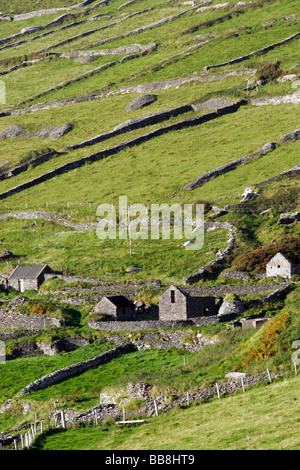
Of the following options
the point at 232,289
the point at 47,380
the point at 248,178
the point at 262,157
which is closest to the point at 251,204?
the point at 248,178

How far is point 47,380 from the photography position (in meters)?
48.8

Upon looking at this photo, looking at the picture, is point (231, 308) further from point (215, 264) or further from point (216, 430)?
point (216, 430)

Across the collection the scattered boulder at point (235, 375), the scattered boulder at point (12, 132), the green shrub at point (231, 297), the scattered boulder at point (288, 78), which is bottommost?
the green shrub at point (231, 297)

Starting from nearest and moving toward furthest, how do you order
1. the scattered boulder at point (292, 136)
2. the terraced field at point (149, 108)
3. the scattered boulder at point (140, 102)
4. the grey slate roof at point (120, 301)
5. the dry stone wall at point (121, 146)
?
the grey slate roof at point (120, 301) < the terraced field at point (149, 108) < the scattered boulder at point (292, 136) < the dry stone wall at point (121, 146) < the scattered boulder at point (140, 102)

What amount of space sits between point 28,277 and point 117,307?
49.0 feet

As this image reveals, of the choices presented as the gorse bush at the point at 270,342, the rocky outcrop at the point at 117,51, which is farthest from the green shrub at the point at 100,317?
the rocky outcrop at the point at 117,51

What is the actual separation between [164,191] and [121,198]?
499cm

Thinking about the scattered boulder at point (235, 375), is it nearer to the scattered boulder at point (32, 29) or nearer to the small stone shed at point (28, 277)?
the small stone shed at point (28, 277)

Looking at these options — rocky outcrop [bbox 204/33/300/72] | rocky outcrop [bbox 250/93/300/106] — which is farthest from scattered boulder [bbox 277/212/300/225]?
rocky outcrop [bbox 204/33/300/72]

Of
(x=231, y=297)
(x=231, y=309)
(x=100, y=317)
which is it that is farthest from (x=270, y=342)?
(x=100, y=317)

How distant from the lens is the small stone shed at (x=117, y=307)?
60.2 meters

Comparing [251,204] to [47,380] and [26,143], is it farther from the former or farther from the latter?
[26,143]

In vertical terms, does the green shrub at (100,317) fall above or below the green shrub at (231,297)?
below

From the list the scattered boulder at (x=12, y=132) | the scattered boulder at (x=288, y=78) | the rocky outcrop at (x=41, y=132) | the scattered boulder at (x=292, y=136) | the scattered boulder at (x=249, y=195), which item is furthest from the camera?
the scattered boulder at (x=12, y=132)
